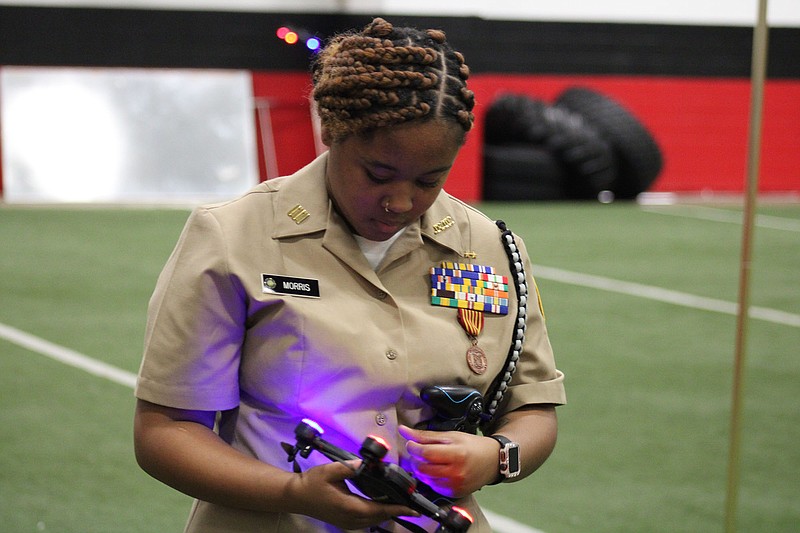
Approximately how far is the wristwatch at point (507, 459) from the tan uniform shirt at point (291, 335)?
0.10m

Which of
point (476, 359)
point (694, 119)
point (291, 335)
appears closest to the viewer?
point (291, 335)

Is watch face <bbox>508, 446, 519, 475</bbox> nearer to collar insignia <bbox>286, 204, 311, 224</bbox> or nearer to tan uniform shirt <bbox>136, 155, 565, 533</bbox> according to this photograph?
tan uniform shirt <bbox>136, 155, 565, 533</bbox>

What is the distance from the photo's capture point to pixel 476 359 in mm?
1743

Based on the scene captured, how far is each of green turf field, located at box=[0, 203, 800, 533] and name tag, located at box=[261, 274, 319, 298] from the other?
7.16 ft

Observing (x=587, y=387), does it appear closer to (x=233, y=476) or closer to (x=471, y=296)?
(x=471, y=296)

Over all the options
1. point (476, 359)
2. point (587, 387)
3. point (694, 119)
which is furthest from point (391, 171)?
Result: point (694, 119)

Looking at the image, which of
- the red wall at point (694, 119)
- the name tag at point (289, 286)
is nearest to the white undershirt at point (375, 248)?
the name tag at point (289, 286)

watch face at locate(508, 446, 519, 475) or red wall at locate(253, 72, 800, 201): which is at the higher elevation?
watch face at locate(508, 446, 519, 475)

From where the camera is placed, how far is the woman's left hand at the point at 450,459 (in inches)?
63.4

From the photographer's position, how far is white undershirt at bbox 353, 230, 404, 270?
1.76 meters

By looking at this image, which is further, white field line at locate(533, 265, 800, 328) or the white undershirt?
white field line at locate(533, 265, 800, 328)

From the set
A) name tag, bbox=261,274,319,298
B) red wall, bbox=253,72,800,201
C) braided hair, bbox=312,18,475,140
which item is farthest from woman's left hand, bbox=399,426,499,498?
red wall, bbox=253,72,800,201

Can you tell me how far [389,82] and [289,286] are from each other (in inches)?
13.9

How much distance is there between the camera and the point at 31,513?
359 centimetres
